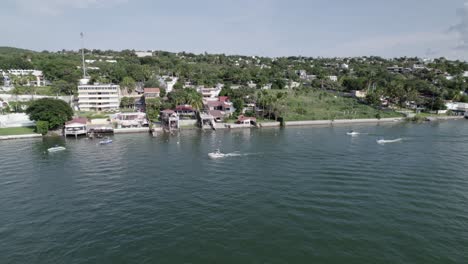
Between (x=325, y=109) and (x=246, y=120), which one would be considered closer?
(x=246, y=120)

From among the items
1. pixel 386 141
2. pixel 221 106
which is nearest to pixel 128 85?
pixel 221 106

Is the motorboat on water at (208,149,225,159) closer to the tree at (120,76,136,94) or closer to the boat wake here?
the boat wake

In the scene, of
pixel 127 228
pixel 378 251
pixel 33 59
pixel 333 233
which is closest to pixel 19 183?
pixel 127 228

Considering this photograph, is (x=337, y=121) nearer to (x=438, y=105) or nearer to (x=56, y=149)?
A: (x=438, y=105)

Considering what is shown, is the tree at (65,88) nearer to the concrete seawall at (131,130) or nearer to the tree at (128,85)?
the tree at (128,85)

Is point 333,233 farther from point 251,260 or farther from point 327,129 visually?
point 327,129

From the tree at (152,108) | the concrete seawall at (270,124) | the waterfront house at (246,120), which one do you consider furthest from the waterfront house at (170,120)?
the concrete seawall at (270,124)
